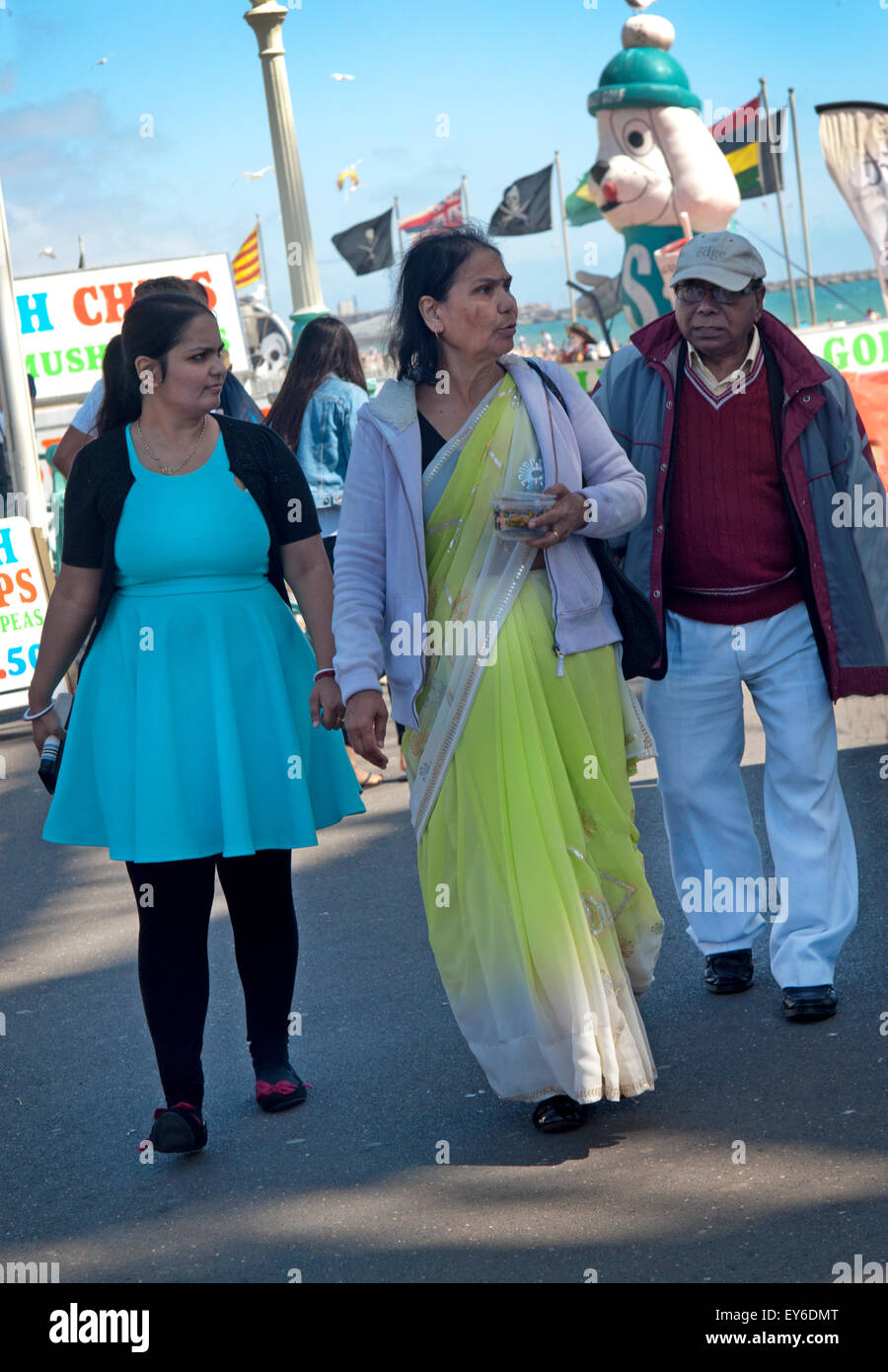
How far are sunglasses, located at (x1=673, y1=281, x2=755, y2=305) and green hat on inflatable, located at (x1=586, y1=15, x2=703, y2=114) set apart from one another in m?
12.2

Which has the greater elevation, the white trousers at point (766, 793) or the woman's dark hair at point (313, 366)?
the woman's dark hair at point (313, 366)

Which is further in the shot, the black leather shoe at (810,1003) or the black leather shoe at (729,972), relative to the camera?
the black leather shoe at (729,972)

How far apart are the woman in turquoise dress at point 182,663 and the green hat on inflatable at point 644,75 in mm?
12739

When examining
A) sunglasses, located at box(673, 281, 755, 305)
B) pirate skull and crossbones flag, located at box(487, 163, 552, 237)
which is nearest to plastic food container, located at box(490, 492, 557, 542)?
sunglasses, located at box(673, 281, 755, 305)

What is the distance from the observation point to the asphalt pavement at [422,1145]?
10.5 ft

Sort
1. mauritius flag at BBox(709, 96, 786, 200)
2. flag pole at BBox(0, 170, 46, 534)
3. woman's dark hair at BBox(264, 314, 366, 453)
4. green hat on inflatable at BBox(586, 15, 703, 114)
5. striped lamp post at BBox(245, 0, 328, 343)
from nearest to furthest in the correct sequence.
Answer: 1. woman's dark hair at BBox(264, 314, 366, 453)
2. flag pole at BBox(0, 170, 46, 534)
3. striped lamp post at BBox(245, 0, 328, 343)
4. green hat on inflatable at BBox(586, 15, 703, 114)
5. mauritius flag at BBox(709, 96, 786, 200)

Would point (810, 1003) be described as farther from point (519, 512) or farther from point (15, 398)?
point (15, 398)

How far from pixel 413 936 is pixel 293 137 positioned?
1162 centimetres

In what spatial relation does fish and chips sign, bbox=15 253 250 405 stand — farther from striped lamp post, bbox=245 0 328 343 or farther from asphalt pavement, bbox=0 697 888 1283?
asphalt pavement, bbox=0 697 888 1283

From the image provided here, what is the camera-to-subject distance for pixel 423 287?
3900mm

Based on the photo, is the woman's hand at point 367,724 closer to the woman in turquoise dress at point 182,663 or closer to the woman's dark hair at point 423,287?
the woman in turquoise dress at point 182,663

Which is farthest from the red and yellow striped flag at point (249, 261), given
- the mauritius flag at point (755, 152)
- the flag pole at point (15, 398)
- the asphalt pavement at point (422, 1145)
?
the asphalt pavement at point (422, 1145)

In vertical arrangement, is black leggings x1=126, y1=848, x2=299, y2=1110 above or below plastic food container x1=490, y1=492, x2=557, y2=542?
below

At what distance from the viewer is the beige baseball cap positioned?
431 centimetres
